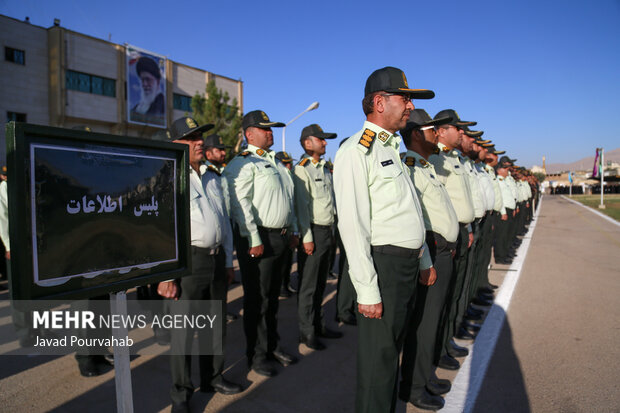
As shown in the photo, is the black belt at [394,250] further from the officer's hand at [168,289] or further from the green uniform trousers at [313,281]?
the green uniform trousers at [313,281]

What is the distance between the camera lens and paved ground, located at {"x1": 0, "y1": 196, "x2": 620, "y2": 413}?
121 inches

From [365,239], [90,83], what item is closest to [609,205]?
[365,239]

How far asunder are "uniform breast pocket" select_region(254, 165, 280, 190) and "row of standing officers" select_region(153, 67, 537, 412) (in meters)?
0.01

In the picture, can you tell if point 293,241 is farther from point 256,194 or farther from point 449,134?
point 449,134

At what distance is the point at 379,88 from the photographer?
2592mm

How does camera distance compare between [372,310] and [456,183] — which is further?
[456,183]

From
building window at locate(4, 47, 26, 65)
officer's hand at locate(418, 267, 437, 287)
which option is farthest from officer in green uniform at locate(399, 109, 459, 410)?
building window at locate(4, 47, 26, 65)

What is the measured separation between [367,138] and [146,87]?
102 ft

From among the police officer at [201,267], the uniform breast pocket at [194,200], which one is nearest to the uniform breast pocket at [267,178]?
the police officer at [201,267]

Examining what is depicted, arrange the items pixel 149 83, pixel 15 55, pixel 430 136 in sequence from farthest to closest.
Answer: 1. pixel 149 83
2. pixel 15 55
3. pixel 430 136

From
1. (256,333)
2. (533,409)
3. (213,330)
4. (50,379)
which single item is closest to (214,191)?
(213,330)

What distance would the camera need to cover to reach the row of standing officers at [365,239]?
95.0 inches

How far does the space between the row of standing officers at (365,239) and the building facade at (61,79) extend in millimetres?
20142

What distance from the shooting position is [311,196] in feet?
16.6
